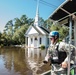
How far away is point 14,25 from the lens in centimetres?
6069

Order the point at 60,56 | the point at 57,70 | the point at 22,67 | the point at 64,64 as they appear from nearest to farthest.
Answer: the point at 64,64, the point at 60,56, the point at 57,70, the point at 22,67

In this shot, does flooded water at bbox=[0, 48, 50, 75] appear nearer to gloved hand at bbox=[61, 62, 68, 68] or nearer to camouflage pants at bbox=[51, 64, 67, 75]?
camouflage pants at bbox=[51, 64, 67, 75]

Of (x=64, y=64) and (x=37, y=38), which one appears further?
(x=37, y=38)

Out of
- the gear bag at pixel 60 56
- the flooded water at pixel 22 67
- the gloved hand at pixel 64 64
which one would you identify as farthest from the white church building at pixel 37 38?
the gloved hand at pixel 64 64

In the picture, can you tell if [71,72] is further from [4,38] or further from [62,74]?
[4,38]

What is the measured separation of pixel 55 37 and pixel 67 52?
0.46 metres

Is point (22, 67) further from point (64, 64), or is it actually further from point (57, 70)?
point (64, 64)

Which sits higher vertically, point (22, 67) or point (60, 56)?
point (60, 56)

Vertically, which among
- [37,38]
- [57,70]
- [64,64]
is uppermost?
[37,38]

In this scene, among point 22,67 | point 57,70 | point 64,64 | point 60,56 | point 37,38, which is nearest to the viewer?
point 64,64

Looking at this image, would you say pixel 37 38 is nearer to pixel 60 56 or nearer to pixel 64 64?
pixel 60 56

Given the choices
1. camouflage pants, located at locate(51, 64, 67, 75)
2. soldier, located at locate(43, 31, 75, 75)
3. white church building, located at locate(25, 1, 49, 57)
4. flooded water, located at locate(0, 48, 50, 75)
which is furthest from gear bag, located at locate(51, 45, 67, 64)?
white church building, located at locate(25, 1, 49, 57)

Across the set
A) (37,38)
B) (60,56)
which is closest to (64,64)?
(60,56)

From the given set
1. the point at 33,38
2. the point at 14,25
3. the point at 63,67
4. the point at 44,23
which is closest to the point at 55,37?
the point at 63,67
